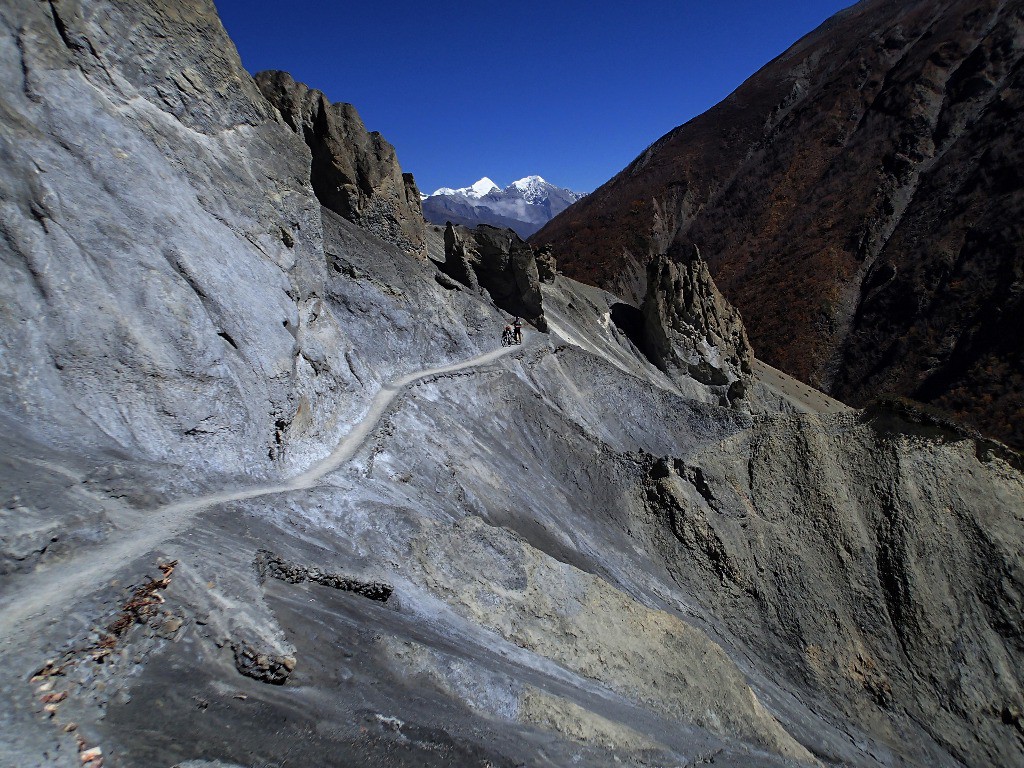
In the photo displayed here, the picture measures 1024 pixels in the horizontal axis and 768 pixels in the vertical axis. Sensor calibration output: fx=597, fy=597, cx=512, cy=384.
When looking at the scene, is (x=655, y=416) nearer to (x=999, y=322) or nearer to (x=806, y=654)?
(x=806, y=654)

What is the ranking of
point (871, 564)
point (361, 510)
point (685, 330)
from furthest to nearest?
point (685, 330) < point (871, 564) < point (361, 510)

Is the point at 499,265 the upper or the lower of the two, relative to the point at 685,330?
upper

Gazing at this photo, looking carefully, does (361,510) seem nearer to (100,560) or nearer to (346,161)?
(100,560)

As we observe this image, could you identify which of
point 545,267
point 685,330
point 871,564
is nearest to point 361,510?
point 871,564

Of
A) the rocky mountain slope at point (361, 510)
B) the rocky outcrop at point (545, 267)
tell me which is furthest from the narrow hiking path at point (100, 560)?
the rocky outcrop at point (545, 267)

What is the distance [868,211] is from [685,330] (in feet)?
164

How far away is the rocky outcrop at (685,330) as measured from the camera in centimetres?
4159

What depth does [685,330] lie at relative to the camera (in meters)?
42.1

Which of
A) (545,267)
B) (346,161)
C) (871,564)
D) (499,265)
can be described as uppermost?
(346,161)

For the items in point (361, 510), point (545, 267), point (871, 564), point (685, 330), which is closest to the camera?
point (361, 510)

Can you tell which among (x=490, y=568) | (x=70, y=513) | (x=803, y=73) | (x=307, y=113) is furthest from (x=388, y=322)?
(x=803, y=73)

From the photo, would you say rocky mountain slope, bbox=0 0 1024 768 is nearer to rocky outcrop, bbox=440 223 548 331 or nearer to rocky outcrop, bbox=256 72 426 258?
rocky outcrop, bbox=256 72 426 258

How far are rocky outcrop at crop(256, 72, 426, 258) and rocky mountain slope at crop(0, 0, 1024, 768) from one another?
→ 6.4 inches

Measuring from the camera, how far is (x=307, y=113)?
2527cm
